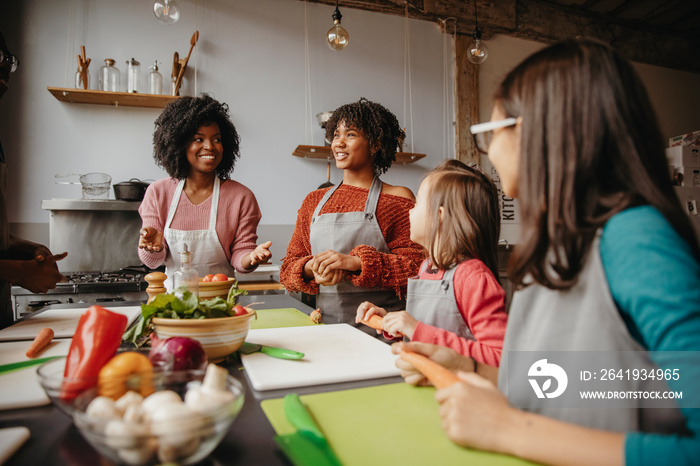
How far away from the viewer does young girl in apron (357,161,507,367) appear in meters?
1.05

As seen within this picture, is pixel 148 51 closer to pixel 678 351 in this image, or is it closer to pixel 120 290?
pixel 120 290

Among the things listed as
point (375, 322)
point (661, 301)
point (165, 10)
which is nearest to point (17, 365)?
point (375, 322)

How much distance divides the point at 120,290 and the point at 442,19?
4.02m

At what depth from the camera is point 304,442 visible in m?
0.53

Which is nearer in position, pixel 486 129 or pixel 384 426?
pixel 384 426

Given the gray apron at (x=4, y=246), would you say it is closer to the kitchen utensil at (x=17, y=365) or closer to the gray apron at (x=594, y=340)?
the kitchen utensil at (x=17, y=365)

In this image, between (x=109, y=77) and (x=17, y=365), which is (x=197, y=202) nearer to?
(x=17, y=365)

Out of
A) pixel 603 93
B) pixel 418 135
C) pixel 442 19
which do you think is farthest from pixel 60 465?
pixel 442 19

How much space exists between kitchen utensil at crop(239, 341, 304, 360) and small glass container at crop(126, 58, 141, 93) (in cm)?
314

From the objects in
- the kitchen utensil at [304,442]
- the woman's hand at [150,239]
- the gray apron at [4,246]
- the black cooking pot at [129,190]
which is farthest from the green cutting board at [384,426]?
the black cooking pot at [129,190]

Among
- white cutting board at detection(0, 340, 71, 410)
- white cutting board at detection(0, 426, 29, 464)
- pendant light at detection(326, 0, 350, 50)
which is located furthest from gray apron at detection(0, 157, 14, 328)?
pendant light at detection(326, 0, 350, 50)

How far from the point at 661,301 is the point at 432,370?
13.0 inches

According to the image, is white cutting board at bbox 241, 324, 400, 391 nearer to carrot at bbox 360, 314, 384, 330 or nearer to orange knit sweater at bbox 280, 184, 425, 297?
carrot at bbox 360, 314, 384, 330

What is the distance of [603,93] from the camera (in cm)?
58
